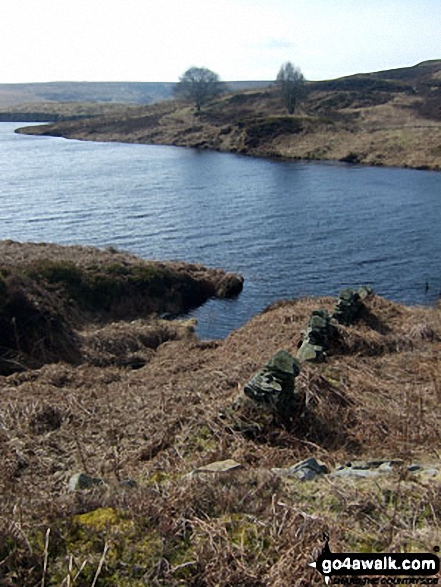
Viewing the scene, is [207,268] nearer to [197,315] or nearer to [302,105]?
[197,315]

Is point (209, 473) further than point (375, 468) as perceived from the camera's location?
No

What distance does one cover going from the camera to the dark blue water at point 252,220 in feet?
105

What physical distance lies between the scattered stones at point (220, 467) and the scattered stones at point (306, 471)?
0.54m

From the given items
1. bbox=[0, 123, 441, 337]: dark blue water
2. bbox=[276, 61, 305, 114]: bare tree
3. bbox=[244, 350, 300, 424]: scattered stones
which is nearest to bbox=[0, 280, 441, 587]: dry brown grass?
bbox=[244, 350, 300, 424]: scattered stones

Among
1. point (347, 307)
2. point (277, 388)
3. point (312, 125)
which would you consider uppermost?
point (312, 125)

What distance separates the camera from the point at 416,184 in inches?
2474

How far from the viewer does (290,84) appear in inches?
4771

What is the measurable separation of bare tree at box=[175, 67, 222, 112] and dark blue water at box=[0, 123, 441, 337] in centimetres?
7385

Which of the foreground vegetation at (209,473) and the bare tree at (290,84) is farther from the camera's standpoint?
the bare tree at (290,84)

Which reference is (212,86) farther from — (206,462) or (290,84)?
(206,462)

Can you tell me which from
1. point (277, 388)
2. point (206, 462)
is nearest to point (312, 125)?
point (277, 388)

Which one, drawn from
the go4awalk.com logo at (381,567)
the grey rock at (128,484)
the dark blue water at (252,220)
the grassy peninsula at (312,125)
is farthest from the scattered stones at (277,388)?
the grassy peninsula at (312,125)

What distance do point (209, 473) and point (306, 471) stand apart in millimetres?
1267

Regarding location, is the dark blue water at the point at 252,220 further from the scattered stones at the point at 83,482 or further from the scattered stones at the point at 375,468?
the scattered stones at the point at 83,482
